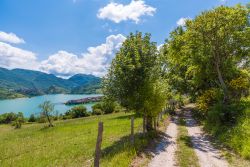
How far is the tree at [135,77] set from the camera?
2117cm

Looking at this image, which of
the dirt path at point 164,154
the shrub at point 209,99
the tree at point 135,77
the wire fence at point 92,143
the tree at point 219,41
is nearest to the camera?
the dirt path at point 164,154

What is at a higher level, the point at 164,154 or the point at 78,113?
the point at 164,154

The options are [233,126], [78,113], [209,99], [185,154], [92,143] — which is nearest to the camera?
[185,154]

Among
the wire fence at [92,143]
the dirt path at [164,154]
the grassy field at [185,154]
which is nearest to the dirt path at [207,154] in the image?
the grassy field at [185,154]

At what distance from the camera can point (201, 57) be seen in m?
29.8

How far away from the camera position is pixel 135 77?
21375mm

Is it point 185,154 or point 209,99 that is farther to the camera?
point 209,99

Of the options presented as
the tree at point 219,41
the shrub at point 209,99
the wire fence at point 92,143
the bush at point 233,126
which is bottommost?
the wire fence at point 92,143

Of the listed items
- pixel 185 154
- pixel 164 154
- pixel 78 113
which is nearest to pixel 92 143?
pixel 164 154

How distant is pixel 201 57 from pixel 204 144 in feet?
44.5

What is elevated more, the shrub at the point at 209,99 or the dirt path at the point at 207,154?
the shrub at the point at 209,99

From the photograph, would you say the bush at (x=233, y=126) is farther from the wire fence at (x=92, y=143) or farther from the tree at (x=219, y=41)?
the wire fence at (x=92, y=143)

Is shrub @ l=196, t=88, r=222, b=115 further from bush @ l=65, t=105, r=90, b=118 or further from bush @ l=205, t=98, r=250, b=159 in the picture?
bush @ l=65, t=105, r=90, b=118

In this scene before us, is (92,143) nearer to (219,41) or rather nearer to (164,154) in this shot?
(164,154)
